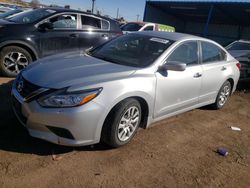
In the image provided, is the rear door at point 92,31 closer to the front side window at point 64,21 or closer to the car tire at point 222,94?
the front side window at point 64,21

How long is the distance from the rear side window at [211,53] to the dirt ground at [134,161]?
52.9 inches

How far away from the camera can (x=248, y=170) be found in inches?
163

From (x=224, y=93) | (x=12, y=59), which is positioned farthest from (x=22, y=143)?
(x=224, y=93)

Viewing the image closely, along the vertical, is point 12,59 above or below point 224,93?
above

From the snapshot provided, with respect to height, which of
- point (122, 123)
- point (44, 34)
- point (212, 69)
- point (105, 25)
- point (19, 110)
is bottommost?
point (122, 123)

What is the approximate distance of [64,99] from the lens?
354 centimetres

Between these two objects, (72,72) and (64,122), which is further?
(72,72)

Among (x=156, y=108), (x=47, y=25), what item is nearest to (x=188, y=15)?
(x=47, y=25)

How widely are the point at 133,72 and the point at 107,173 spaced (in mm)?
1368

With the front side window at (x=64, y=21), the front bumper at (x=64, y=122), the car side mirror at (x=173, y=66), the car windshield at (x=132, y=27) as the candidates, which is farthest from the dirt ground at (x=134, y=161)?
the car windshield at (x=132, y=27)

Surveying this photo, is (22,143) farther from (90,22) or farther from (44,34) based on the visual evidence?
(90,22)

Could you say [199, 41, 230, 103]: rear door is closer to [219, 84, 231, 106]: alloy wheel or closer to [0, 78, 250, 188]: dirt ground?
[219, 84, 231, 106]: alloy wheel

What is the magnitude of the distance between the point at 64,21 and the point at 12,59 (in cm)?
160

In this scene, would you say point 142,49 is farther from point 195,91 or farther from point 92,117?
Answer: point 92,117
